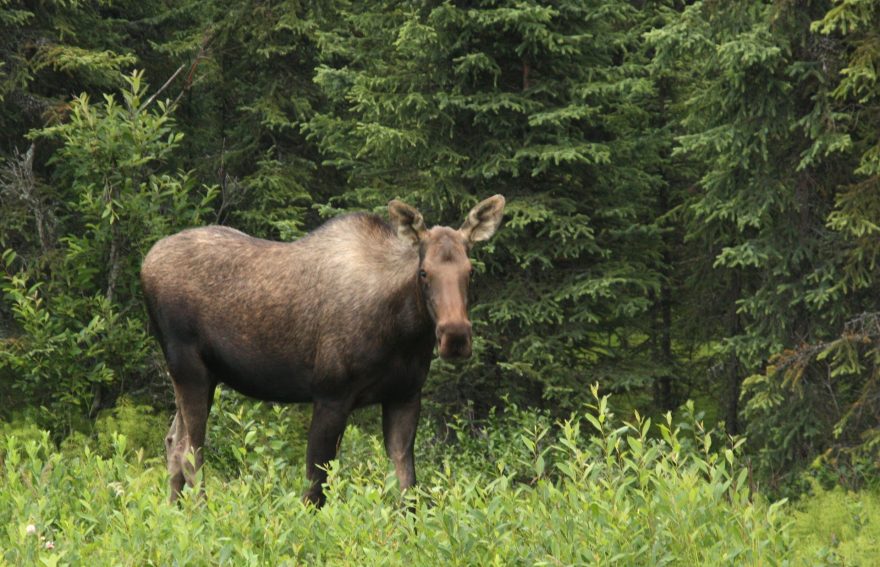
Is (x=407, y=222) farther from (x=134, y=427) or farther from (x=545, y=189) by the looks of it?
(x=545, y=189)

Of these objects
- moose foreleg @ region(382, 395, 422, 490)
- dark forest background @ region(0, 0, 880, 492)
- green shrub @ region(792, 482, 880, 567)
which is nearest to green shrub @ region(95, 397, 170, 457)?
dark forest background @ region(0, 0, 880, 492)

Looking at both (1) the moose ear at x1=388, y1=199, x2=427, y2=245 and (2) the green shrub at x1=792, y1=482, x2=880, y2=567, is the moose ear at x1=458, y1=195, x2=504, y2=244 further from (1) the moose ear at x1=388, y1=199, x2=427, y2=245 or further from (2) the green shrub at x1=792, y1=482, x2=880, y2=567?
(2) the green shrub at x1=792, y1=482, x2=880, y2=567

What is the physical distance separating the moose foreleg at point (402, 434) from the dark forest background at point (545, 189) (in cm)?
474

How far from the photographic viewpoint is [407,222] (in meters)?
Answer: 8.95

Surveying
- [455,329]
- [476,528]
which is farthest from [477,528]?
[455,329]

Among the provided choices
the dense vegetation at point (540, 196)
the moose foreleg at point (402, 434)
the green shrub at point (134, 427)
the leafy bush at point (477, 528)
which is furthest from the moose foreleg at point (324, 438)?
the green shrub at point (134, 427)

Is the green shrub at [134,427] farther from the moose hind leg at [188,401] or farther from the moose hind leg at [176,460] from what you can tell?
the moose hind leg at [188,401]

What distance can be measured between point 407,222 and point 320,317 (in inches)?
40.5

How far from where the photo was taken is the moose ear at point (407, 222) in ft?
29.1

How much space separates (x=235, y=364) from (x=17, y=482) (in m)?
2.10

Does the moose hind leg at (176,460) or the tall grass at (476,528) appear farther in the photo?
the moose hind leg at (176,460)

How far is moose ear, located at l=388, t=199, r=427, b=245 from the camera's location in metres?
8.86

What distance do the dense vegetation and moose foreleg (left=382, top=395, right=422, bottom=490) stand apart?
6.24ft

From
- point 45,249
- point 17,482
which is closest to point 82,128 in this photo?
point 45,249
